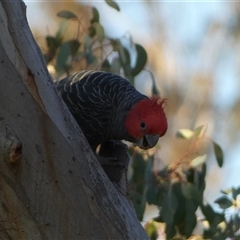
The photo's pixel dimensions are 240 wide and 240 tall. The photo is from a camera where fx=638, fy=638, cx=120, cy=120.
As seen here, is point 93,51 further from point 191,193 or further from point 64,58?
point 191,193

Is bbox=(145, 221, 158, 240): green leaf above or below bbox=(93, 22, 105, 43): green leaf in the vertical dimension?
below

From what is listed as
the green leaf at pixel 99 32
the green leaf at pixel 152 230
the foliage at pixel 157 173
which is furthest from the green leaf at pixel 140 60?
the green leaf at pixel 152 230

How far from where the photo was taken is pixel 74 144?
1703 millimetres

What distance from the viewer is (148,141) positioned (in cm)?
216

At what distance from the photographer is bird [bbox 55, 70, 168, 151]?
214 cm

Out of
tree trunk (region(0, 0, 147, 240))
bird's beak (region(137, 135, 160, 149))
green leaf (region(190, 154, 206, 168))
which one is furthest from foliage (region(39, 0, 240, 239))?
tree trunk (region(0, 0, 147, 240))

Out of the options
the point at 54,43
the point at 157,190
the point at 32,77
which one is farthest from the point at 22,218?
the point at 54,43

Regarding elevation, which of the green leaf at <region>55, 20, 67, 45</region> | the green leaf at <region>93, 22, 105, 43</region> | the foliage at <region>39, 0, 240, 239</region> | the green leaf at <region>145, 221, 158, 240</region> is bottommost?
the green leaf at <region>145, 221, 158, 240</region>

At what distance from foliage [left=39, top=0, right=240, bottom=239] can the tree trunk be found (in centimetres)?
63

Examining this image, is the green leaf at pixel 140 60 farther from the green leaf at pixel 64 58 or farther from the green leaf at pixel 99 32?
the green leaf at pixel 64 58

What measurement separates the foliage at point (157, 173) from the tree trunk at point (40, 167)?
0.63 metres

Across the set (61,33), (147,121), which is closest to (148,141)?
(147,121)

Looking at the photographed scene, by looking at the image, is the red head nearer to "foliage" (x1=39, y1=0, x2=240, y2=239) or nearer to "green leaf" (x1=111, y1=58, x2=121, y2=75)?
"foliage" (x1=39, y1=0, x2=240, y2=239)

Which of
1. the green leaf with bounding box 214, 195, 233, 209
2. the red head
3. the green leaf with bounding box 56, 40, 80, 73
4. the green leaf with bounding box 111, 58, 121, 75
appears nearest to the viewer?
the red head
